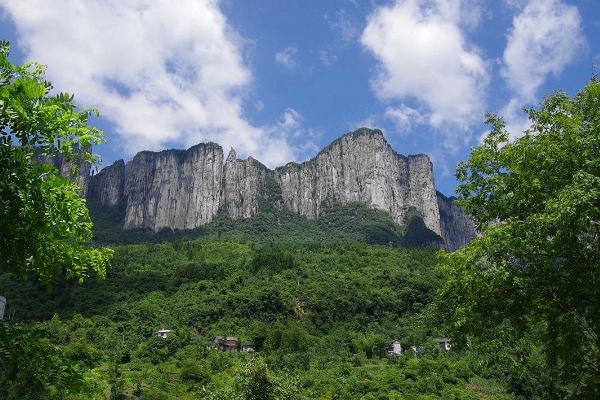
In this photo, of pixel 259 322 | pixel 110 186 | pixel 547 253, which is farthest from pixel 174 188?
pixel 547 253

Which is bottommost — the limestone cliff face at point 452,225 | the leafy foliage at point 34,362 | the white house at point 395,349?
the white house at point 395,349

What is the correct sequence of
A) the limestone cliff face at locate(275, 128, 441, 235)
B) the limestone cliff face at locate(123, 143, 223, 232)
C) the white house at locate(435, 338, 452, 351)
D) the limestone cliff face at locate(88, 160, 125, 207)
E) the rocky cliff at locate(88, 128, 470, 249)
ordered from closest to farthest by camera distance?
the white house at locate(435, 338, 452, 351), the limestone cliff face at locate(123, 143, 223, 232), the rocky cliff at locate(88, 128, 470, 249), the limestone cliff face at locate(275, 128, 441, 235), the limestone cliff face at locate(88, 160, 125, 207)

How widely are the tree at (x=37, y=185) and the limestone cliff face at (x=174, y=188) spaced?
135568 millimetres

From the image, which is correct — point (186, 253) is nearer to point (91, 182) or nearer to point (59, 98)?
point (91, 182)

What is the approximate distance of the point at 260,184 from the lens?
513ft

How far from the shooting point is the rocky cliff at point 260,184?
142 meters

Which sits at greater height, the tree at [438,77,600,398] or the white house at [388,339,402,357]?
the tree at [438,77,600,398]

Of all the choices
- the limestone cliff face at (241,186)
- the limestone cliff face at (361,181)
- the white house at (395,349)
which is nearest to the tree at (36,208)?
the white house at (395,349)

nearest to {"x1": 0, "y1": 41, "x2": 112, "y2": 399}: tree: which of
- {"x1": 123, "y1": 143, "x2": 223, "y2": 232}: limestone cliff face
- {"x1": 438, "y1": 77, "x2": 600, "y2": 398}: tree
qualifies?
{"x1": 438, "y1": 77, "x2": 600, "y2": 398}: tree

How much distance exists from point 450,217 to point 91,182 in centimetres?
12339

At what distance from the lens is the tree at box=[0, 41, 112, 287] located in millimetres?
4637

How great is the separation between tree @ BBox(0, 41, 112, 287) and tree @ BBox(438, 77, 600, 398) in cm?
597

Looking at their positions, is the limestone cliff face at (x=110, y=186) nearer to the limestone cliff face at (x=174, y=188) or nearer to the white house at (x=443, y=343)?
the limestone cliff face at (x=174, y=188)

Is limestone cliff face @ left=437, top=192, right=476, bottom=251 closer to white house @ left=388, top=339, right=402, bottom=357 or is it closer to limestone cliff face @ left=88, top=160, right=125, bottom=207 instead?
limestone cliff face @ left=88, top=160, right=125, bottom=207
